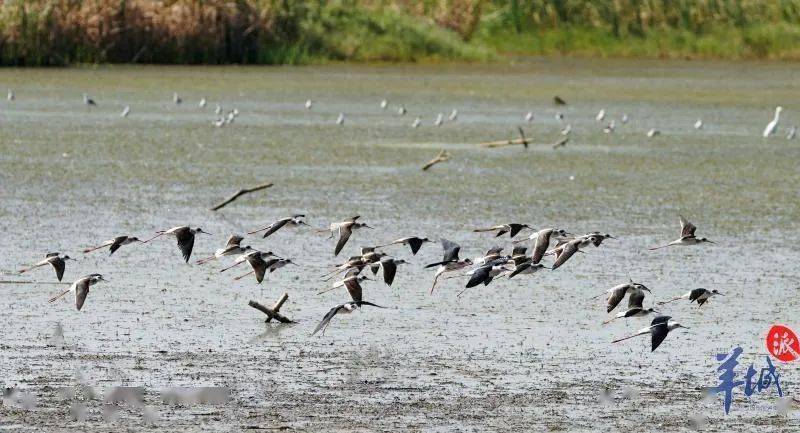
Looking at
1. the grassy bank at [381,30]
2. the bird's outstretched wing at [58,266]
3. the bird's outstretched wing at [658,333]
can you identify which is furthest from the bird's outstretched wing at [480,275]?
the grassy bank at [381,30]

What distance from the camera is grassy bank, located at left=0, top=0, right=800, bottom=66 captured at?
3838cm

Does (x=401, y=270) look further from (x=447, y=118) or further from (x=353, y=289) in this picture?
(x=447, y=118)

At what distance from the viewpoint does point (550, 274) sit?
1232 cm

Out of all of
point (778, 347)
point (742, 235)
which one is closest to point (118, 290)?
point (778, 347)

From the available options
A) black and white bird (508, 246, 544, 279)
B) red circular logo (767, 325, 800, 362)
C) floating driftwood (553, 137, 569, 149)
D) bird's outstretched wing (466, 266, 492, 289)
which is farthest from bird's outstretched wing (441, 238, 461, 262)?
floating driftwood (553, 137, 569, 149)

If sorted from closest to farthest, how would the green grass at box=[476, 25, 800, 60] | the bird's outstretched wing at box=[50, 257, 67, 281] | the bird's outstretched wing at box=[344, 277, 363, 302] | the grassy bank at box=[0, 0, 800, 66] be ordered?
the bird's outstretched wing at box=[344, 277, 363, 302], the bird's outstretched wing at box=[50, 257, 67, 281], the grassy bank at box=[0, 0, 800, 66], the green grass at box=[476, 25, 800, 60]

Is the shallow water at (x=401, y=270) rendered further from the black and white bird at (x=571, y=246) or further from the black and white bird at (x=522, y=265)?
the black and white bird at (x=571, y=246)

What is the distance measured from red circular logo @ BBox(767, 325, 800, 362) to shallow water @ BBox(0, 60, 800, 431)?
0.41 ft

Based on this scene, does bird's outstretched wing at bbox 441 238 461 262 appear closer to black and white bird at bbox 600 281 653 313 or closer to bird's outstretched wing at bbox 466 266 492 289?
bird's outstretched wing at bbox 466 266 492 289

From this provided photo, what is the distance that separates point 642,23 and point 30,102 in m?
23.9

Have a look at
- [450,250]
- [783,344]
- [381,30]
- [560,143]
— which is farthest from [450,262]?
[381,30]

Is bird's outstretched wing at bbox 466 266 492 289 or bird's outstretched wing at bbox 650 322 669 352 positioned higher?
bird's outstretched wing at bbox 466 266 492 289

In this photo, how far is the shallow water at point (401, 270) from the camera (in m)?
8.51

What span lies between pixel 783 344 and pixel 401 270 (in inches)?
129
